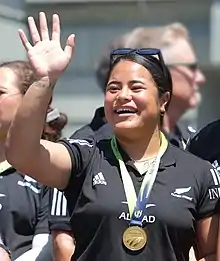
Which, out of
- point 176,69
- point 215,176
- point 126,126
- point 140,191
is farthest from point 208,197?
point 176,69

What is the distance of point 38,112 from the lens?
2.45 m

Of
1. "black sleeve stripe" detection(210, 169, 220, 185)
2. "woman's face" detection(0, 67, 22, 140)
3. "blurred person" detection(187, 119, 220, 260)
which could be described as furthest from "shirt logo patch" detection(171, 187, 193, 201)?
"woman's face" detection(0, 67, 22, 140)

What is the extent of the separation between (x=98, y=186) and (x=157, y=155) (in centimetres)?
23

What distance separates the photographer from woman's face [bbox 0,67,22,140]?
322cm

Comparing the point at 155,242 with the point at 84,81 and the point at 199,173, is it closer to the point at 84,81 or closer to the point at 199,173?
the point at 199,173

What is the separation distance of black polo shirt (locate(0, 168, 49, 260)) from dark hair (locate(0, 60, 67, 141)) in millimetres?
244

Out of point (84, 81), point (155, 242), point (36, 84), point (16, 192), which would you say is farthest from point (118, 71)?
point (84, 81)

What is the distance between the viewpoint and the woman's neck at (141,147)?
2705 mm

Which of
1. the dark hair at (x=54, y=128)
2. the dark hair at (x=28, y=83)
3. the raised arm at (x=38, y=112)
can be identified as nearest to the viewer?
the raised arm at (x=38, y=112)

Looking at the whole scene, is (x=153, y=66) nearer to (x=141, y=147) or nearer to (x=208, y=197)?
(x=141, y=147)

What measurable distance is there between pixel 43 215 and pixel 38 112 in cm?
85

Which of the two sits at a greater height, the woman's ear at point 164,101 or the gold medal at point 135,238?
the woman's ear at point 164,101

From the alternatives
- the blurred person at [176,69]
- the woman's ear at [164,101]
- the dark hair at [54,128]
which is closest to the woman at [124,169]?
the woman's ear at [164,101]

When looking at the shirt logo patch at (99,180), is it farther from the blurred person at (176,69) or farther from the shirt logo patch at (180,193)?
the blurred person at (176,69)
